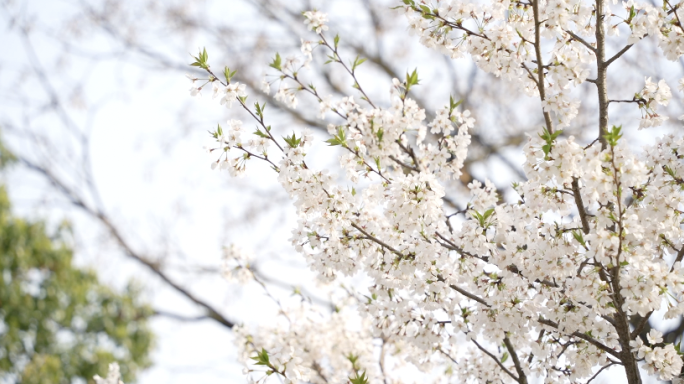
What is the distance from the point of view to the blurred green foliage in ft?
25.2

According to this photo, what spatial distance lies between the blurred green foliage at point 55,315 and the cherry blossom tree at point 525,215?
22.0 ft

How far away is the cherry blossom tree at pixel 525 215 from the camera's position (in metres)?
1.83

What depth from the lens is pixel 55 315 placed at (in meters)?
Result: 8.06

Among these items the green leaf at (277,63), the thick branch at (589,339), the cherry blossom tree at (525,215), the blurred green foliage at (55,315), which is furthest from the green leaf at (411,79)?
the blurred green foliage at (55,315)

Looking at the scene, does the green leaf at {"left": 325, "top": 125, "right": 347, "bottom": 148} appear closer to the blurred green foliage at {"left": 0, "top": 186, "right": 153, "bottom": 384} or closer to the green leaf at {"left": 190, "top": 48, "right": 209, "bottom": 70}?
the green leaf at {"left": 190, "top": 48, "right": 209, "bottom": 70}

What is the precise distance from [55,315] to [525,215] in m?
8.01

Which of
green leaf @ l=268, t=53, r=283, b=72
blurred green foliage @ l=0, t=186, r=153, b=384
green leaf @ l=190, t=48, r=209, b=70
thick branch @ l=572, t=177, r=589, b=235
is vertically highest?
blurred green foliage @ l=0, t=186, r=153, b=384

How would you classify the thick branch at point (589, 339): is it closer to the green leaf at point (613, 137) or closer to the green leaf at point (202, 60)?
the green leaf at point (613, 137)

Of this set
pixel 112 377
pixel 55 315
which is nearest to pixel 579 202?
pixel 112 377

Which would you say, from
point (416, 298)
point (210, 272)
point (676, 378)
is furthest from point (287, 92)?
point (210, 272)

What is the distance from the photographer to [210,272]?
28.5 ft

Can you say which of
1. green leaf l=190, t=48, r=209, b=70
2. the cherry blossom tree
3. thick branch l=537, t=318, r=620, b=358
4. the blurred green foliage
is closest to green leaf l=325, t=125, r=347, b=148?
the cherry blossom tree

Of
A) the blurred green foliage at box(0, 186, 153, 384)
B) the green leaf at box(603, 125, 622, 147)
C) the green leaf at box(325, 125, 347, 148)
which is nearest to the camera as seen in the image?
the green leaf at box(603, 125, 622, 147)

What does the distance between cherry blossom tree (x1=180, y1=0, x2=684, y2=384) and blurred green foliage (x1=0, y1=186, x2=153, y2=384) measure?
670 centimetres
